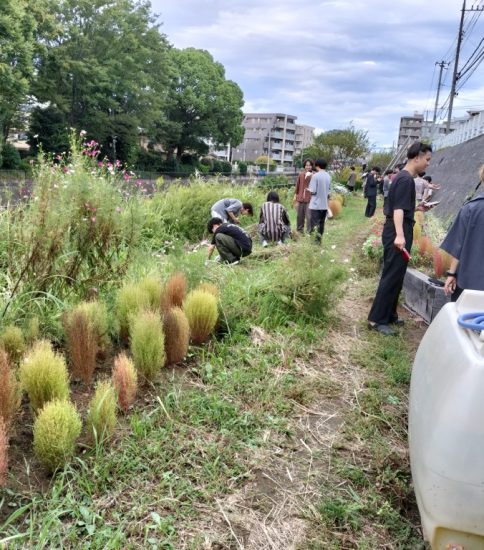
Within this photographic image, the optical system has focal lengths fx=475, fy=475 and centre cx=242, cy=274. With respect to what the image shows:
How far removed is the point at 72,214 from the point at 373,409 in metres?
2.67

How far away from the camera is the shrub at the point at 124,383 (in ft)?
8.84

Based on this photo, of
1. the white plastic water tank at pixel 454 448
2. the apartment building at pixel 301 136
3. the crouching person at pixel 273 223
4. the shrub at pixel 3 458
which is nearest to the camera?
the white plastic water tank at pixel 454 448

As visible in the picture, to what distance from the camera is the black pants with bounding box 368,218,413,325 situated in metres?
4.41

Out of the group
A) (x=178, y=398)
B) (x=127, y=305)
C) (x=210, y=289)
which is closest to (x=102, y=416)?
(x=178, y=398)

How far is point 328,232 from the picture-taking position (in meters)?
11.5

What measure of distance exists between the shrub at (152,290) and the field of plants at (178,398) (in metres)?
0.02

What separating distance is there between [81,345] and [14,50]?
75.4 ft

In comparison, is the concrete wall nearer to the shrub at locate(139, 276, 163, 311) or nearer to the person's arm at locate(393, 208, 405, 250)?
the person's arm at locate(393, 208, 405, 250)

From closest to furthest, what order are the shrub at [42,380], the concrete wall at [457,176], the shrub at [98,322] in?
the shrub at [42,380], the shrub at [98,322], the concrete wall at [457,176]

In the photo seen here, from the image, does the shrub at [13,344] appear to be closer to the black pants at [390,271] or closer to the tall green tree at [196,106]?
the black pants at [390,271]

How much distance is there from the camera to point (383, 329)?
4688 mm

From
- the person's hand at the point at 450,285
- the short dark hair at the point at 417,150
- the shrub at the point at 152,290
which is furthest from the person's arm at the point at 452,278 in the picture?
the shrub at the point at 152,290

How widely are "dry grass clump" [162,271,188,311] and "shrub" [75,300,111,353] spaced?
587 mm

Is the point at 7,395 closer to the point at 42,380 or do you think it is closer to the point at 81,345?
the point at 42,380
